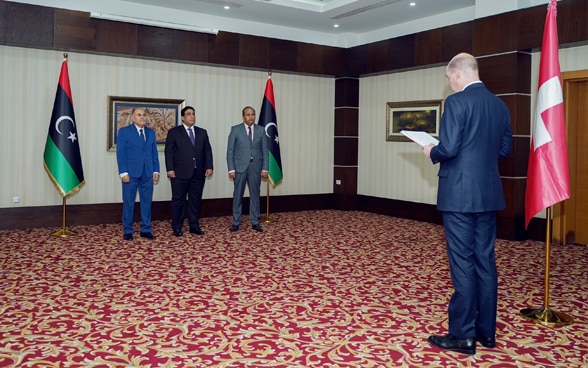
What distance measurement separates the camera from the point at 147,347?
3545mm

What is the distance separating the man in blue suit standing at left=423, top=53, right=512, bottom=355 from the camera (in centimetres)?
338

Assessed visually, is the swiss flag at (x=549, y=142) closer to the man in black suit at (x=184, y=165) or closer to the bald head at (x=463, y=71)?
the bald head at (x=463, y=71)

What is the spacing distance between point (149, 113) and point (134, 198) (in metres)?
2.16

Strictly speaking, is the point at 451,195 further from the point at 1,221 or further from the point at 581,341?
the point at 1,221

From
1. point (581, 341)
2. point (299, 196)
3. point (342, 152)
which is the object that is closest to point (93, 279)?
point (581, 341)

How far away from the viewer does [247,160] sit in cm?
822

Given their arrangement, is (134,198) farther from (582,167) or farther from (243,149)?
(582,167)

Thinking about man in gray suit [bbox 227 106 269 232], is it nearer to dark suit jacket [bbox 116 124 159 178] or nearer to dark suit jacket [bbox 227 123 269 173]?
dark suit jacket [bbox 227 123 269 173]

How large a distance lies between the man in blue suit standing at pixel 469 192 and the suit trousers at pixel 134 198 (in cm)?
490

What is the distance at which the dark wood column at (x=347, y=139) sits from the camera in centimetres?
1113

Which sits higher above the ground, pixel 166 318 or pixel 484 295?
pixel 484 295

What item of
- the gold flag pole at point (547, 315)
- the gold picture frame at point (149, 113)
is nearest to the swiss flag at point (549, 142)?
the gold flag pole at point (547, 315)

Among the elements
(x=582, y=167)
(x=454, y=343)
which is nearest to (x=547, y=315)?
(x=454, y=343)

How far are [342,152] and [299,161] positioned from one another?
36.3 inches
